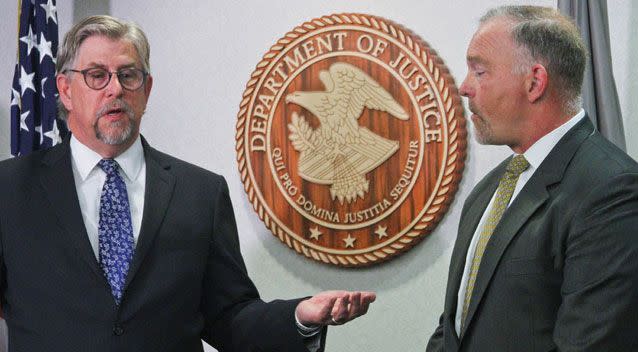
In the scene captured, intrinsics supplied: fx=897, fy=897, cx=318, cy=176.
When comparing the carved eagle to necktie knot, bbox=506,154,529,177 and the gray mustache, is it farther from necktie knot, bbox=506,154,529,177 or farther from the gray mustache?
the gray mustache

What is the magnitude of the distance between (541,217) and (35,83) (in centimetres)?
246

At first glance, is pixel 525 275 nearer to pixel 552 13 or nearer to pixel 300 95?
pixel 552 13

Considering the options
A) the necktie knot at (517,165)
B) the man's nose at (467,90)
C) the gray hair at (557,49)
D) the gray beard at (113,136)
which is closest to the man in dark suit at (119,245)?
the gray beard at (113,136)

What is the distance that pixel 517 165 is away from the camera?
2406mm

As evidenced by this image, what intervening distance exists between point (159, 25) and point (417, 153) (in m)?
1.39

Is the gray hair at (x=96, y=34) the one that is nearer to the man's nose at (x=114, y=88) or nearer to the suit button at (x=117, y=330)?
the man's nose at (x=114, y=88)

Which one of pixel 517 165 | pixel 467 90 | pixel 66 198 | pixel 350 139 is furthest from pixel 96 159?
pixel 350 139

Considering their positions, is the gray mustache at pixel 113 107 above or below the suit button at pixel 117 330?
above

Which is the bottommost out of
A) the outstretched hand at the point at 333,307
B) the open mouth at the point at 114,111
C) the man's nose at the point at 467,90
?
the outstretched hand at the point at 333,307

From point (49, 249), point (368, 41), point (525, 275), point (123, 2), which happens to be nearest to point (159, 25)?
point (123, 2)

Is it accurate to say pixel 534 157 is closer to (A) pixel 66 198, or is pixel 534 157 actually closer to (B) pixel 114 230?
(B) pixel 114 230

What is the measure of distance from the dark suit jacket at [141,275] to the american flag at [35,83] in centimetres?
127

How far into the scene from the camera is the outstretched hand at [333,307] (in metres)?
2.31

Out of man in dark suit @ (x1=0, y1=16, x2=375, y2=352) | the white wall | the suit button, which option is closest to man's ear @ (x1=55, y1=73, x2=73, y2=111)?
man in dark suit @ (x1=0, y1=16, x2=375, y2=352)
